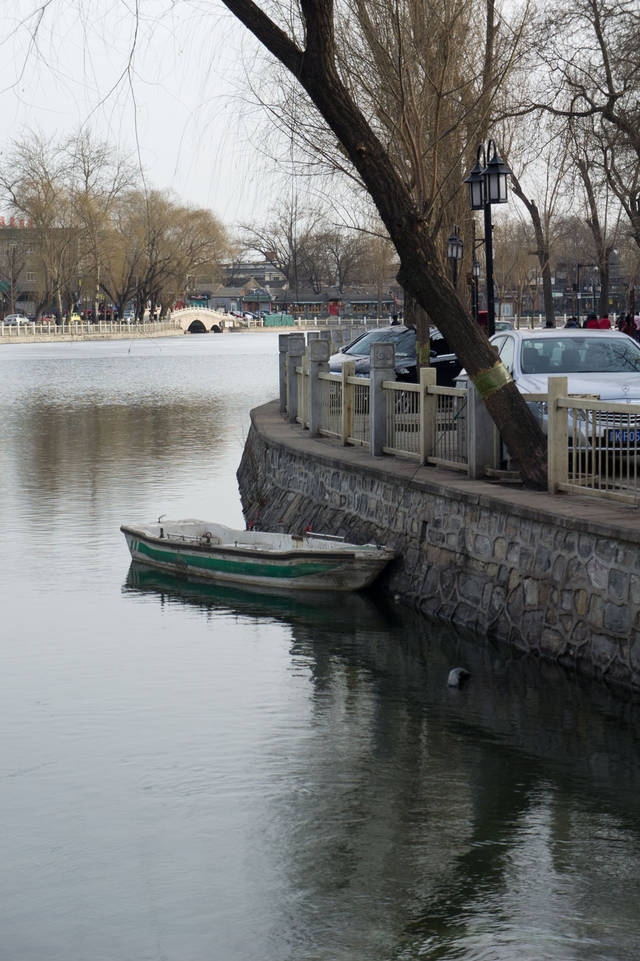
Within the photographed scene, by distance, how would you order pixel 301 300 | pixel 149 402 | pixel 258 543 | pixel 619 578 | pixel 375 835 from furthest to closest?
pixel 301 300, pixel 149 402, pixel 258 543, pixel 619 578, pixel 375 835

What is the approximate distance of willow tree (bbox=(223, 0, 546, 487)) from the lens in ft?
41.9

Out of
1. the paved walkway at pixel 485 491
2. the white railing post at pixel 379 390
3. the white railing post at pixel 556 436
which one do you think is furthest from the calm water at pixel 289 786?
the white railing post at pixel 379 390

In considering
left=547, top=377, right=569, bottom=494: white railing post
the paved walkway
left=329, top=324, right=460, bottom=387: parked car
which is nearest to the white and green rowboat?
the paved walkway

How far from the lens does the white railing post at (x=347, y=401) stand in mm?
17188

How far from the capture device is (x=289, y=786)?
899 cm

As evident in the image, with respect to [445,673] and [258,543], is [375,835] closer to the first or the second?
[445,673]

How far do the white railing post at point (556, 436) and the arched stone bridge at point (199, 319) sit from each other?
Result: 126 metres

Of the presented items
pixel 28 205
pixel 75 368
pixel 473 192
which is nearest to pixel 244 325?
pixel 28 205

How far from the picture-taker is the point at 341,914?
7016 mm

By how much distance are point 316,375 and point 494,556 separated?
23.1 ft

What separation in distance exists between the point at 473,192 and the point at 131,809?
45.2ft

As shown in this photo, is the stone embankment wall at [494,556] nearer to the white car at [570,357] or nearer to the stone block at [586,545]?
the stone block at [586,545]

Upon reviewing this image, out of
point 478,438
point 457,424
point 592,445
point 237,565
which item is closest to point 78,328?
point 237,565

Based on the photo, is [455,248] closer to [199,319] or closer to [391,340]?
[391,340]
